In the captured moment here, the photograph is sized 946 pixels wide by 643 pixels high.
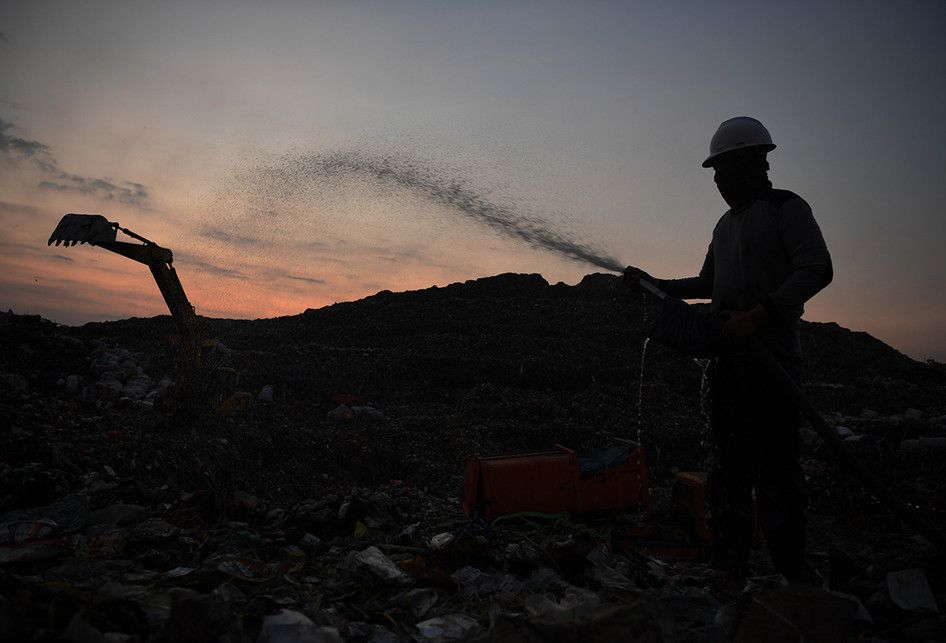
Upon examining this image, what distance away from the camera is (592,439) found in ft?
42.2

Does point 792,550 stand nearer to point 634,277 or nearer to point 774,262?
point 774,262

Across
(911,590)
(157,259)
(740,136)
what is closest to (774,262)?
(740,136)

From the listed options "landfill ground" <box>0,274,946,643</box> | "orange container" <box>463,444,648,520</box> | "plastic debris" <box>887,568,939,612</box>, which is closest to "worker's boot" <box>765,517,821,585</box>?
"landfill ground" <box>0,274,946,643</box>

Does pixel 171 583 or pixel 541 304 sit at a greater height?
→ pixel 541 304

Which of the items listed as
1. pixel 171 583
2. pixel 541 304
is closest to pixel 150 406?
pixel 171 583

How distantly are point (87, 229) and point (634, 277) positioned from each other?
11288 millimetres

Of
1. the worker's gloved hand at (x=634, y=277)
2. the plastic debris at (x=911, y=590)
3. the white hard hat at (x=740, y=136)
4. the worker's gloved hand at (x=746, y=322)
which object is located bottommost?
the plastic debris at (x=911, y=590)

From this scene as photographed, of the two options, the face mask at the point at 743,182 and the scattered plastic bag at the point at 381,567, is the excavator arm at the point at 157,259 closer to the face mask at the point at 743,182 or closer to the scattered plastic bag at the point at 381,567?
the scattered plastic bag at the point at 381,567

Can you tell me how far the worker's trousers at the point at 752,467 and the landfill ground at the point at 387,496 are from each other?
0.82ft

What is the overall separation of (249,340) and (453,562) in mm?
20697

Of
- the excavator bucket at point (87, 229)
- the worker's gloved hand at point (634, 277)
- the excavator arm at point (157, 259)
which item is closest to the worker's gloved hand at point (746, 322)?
the worker's gloved hand at point (634, 277)

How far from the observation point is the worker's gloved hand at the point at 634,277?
3627 millimetres

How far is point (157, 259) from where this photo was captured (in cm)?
1177

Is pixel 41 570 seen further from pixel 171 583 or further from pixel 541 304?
pixel 541 304
